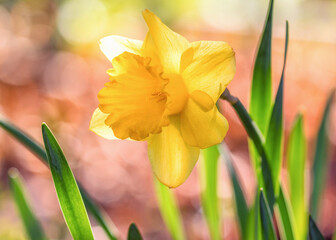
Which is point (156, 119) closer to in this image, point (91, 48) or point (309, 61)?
point (309, 61)

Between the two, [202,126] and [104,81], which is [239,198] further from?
[104,81]

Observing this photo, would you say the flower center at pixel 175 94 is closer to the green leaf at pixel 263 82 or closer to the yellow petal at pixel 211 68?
the yellow petal at pixel 211 68

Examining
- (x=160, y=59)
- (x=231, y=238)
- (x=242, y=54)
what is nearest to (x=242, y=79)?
(x=242, y=54)

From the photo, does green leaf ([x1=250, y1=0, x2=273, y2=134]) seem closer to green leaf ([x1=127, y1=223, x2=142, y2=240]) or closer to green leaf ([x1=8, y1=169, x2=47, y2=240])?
green leaf ([x1=127, y1=223, x2=142, y2=240])

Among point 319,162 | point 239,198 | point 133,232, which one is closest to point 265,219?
point 133,232

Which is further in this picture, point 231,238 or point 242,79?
point 242,79

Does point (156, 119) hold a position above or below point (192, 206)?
above

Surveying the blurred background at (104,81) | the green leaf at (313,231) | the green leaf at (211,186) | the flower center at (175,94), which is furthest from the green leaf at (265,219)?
the blurred background at (104,81)
